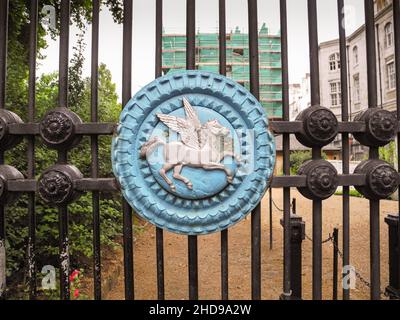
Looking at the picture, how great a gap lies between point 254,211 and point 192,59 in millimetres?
856

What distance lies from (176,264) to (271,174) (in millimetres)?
4134

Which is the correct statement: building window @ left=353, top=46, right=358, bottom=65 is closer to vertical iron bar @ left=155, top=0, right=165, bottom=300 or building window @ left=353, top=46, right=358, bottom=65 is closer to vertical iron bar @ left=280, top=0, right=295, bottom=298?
vertical iron bar @ left=280, top=0, right=295, bottom=298

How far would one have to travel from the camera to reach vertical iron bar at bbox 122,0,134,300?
155 centimetres

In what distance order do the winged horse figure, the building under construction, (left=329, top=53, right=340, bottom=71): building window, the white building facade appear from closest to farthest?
the winged horse figure
the building under construction
the white building facade
(left=329, top=53, right=340, bottom=71): building window

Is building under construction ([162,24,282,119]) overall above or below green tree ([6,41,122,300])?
above

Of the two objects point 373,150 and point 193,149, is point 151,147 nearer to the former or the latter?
point 193,149

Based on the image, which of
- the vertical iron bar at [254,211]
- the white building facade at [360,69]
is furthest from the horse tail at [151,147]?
the white building facade at [360,69]

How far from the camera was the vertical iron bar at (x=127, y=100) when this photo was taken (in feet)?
5.10

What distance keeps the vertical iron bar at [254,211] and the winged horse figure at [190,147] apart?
28 cm

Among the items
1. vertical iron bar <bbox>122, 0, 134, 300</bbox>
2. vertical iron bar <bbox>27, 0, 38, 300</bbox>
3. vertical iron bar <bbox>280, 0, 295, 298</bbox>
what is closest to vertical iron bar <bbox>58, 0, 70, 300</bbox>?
vertical iron bar <bbox>27, 0, 38, 300</bbox>

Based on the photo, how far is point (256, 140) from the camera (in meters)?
1.49

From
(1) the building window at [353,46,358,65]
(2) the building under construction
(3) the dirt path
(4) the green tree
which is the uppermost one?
(1) the building window at [353,46,358,65]
